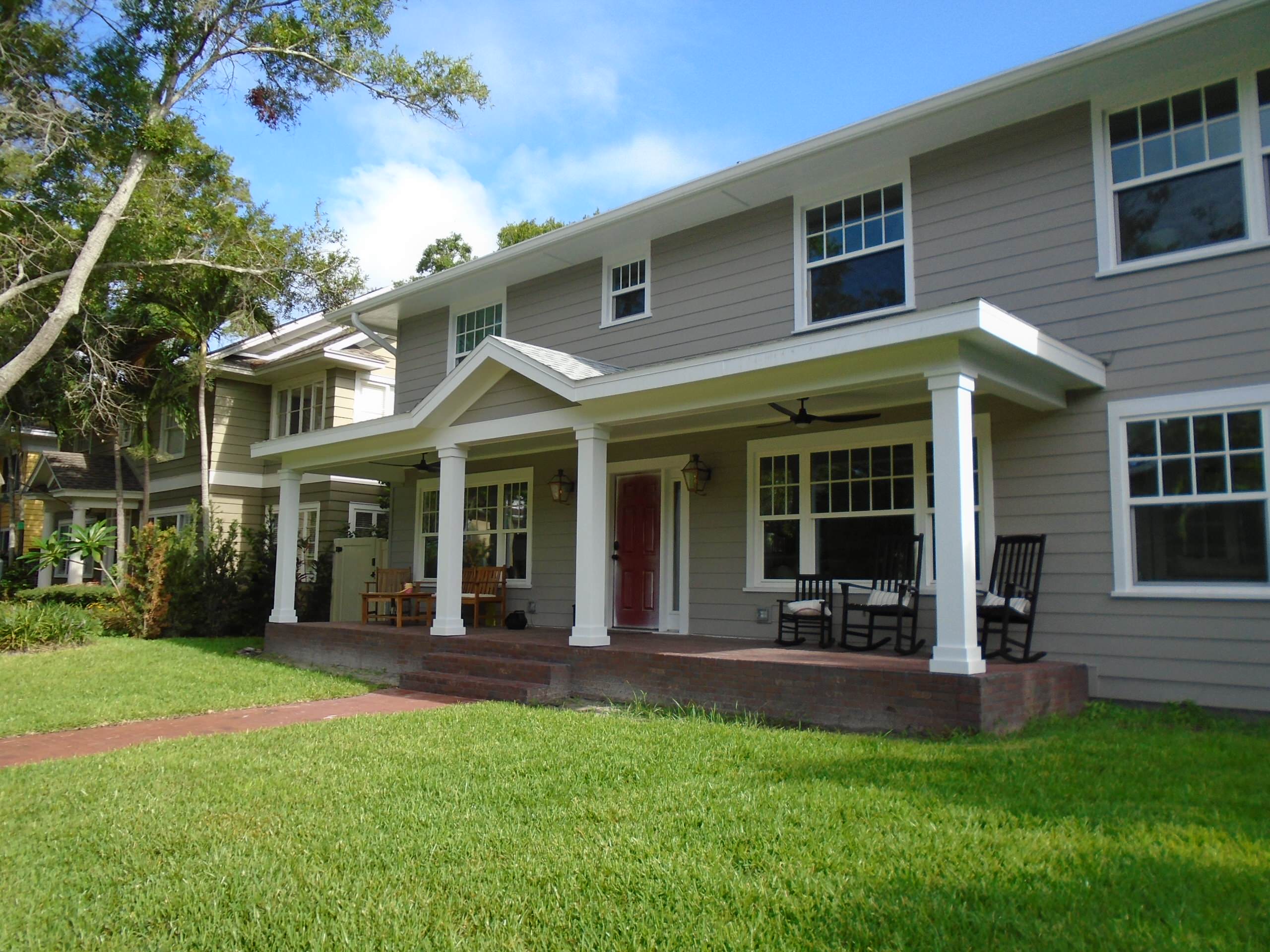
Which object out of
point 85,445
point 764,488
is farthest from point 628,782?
point 85,445

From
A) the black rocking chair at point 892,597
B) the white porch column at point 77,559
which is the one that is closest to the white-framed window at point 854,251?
the black rocking chair at point 892,597

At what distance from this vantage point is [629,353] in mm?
11328

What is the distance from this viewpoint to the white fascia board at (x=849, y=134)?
709 centimetres

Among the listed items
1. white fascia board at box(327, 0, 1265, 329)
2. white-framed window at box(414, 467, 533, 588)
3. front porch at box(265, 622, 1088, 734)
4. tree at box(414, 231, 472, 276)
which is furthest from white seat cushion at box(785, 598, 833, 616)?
tree at box(414, 231, 472, 276)

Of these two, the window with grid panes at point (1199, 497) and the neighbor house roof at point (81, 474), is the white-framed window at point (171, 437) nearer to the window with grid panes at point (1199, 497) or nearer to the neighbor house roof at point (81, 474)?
the neighbor house roof at point (81, 474)

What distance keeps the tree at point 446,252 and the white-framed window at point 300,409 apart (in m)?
10.1

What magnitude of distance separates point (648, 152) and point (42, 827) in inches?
775

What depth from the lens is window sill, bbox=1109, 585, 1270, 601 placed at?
685 centimetres

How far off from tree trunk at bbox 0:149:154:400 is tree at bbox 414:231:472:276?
15.7m

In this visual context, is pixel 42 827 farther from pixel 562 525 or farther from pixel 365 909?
→ pixel 562 525

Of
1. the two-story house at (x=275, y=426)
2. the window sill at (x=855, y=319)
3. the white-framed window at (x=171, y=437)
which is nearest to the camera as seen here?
the window sill at (x=855, y=319)

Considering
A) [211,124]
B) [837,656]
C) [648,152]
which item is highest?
[648,152]

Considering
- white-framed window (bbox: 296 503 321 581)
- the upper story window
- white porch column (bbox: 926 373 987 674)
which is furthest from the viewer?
white-framed window (bbox: 296 503 321 581)

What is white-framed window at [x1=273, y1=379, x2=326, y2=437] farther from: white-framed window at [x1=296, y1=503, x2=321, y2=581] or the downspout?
the downspout
